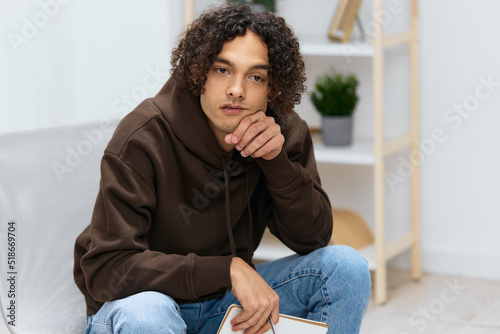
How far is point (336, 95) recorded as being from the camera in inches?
87.1

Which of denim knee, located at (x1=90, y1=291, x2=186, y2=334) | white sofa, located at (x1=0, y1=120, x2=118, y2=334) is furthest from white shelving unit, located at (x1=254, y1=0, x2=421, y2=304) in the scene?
denim knee, located at (x1=90, y1=291, x2=186, y2=334)

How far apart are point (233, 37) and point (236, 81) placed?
0.25ft

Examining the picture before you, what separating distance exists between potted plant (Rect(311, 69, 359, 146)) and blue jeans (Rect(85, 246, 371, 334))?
0.98m

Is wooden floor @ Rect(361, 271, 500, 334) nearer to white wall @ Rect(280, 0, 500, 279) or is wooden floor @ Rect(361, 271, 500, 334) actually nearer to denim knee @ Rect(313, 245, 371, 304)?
white wall @ Rect(280, 0, 500, 279)

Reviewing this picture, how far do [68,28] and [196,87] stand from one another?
103cm

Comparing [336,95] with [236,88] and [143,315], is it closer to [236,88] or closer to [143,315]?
[236,88]

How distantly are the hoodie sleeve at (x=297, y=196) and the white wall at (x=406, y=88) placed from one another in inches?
40.0

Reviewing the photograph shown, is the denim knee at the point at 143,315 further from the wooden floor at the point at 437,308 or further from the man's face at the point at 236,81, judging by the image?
the wooden floor at the point at 437,308

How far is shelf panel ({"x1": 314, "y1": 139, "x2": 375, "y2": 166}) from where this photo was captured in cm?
212

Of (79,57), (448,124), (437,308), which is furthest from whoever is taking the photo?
(448,124)

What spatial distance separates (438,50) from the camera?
2.31 m

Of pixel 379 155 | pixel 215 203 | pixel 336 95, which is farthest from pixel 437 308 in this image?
pixel 215 203

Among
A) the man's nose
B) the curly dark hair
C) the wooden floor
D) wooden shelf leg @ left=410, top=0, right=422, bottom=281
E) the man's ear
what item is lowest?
the wooden floor

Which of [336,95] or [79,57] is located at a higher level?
[79,57]
